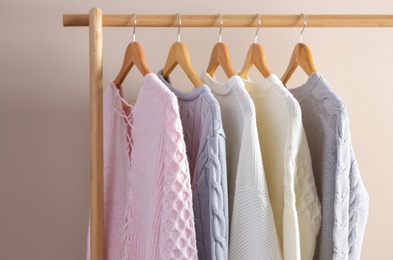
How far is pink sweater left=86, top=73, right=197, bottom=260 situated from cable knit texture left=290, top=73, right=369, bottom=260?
0.87ft

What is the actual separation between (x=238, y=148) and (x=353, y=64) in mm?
608

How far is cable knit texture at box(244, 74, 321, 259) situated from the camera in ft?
3.76

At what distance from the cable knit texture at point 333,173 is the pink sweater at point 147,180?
0.27 meters

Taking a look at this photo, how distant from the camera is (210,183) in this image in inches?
44.5

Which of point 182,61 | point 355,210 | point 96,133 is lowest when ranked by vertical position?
point 355,210

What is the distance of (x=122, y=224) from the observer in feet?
4.27

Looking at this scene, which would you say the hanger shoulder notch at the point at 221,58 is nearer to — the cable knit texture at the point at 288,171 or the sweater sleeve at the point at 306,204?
the cable knit texture at the point at 288,171

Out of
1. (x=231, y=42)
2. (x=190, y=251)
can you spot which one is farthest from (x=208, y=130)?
(x=231, y=42)

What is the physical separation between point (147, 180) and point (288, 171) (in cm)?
26

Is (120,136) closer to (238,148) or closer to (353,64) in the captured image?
(238,148)

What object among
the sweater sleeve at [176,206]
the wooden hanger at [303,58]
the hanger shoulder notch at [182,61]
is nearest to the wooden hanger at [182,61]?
the hanger shoulder notch at [182,61]

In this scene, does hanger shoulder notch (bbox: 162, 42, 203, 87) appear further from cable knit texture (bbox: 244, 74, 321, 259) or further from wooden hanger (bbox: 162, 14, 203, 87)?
cable knit texture (bbox: 244, 74, 321, 259)

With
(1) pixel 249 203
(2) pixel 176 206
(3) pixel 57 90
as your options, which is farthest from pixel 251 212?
(3) pixel 57 90

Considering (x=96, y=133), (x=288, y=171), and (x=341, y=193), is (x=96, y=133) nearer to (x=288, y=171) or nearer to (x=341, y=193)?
(x=288, y=171)
